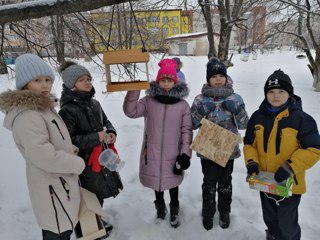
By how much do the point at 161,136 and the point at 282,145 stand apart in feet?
3.55

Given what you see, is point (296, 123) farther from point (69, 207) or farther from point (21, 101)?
point (21, 101)

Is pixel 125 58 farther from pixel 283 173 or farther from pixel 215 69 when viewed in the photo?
pixel 283 173

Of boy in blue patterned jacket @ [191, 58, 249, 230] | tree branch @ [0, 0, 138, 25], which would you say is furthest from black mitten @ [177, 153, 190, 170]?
tree branch @ [0, 0, 138, 25]

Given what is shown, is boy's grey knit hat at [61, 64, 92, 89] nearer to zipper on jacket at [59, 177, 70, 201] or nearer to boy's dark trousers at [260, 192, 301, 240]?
zipper on jacket at [59, 177, 70, 201]

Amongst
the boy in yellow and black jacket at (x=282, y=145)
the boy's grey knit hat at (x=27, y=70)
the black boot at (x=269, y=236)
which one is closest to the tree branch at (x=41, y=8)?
the boy's grey knit hat at (x=27, y=70)

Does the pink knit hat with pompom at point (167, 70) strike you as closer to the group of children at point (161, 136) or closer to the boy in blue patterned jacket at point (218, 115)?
the group of children at point (161, 136)

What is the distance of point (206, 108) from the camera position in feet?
8.63

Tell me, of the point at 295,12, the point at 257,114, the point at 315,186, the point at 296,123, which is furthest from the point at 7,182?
the point at 295,12

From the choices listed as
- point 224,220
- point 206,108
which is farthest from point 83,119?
point 224,220

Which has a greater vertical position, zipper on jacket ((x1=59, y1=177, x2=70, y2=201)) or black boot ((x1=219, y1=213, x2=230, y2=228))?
zipper on jacket ((x1=59, y1=177, x2=70, y2=201))

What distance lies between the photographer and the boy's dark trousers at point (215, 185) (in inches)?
107

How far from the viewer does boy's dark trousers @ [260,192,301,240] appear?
2.25m

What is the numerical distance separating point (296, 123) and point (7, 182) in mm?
3696

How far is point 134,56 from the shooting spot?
230cm
